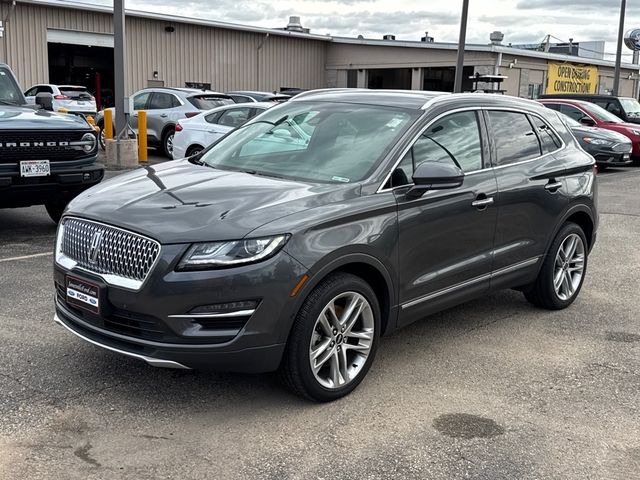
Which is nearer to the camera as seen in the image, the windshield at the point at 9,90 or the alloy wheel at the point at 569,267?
the alloy wheel at the point at 569,267

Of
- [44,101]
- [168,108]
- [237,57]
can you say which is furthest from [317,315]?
[237,57]

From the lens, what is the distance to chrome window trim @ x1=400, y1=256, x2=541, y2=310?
14.4 feet

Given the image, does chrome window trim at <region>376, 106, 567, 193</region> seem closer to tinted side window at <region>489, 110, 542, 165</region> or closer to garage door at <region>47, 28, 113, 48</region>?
tinted side window at <region>489, 110, 542, 165</region>

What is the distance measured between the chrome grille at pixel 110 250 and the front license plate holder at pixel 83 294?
8 cm

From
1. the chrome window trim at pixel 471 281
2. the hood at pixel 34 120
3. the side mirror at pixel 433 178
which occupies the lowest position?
the chrome window trim at pixel 471 281

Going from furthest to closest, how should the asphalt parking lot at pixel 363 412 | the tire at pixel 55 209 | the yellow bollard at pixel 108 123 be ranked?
the yellow bollard at pixel 108 123, the tire at pixel 55 209, the asphalt parking lot at pixel 363 412

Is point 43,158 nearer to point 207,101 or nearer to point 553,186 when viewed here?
point 553,186

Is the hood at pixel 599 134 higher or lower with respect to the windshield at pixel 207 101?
lower

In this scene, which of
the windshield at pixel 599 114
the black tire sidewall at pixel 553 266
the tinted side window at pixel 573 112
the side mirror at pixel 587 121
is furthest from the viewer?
the windshield at pixel 599 114

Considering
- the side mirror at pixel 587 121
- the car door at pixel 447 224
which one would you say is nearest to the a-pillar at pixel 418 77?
the side mirror at pixel 587 121

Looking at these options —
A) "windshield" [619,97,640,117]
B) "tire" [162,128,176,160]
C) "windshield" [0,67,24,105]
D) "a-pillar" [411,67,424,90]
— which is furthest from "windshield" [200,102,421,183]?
"a-pillar" [411,67,424,90]

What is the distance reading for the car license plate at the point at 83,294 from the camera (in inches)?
146

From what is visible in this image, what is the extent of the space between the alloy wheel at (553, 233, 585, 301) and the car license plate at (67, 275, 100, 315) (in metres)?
3.61

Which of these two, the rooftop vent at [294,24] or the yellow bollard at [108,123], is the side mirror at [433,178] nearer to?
the yellow bollard at [108,123]
